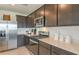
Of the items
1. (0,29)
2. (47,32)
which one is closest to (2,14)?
(0,29)

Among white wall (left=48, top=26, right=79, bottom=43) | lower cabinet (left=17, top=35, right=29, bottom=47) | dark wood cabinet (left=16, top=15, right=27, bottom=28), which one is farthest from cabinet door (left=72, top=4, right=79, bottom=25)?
dark wood cabinet (left=16, top=15, right=27, bottom=28)

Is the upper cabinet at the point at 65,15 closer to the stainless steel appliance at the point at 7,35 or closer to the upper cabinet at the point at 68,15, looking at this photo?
the upper cabinet at the point at 68,15

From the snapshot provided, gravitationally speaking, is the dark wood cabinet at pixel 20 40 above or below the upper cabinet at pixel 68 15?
below

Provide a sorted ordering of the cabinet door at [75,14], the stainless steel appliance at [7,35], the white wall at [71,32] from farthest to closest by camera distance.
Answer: the stainless steel appliance at [7,35] → the white wall at [71,32] → the cabinet door at [75,14]

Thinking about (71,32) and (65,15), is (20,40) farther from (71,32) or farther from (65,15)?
(65,15)

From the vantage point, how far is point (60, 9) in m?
2.17

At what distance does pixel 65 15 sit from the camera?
199 cm

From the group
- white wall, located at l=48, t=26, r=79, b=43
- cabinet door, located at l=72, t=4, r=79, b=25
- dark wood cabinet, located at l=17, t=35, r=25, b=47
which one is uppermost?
cabinet door, located at l=72, t=4, r=79, b=25

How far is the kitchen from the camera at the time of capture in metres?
1.81

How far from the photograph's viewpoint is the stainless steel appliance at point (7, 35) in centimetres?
472

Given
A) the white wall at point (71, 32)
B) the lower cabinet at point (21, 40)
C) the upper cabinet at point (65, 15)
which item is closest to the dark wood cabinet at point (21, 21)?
the lower cabinet at point (21, 40)

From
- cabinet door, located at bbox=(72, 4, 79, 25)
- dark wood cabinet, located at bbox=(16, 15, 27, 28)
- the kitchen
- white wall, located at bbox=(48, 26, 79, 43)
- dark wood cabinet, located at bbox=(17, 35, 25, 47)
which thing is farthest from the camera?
dark wood cabinet, located at bbox=(16, 15, 27, 28)

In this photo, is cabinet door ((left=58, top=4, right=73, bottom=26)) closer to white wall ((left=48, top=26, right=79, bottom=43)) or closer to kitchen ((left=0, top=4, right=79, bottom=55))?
kitchen ((left=0, top=4, right=79, bottom=55))

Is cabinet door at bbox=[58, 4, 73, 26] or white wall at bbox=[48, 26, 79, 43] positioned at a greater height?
cabinet door at bbox=[58, 4, 73, 26]
